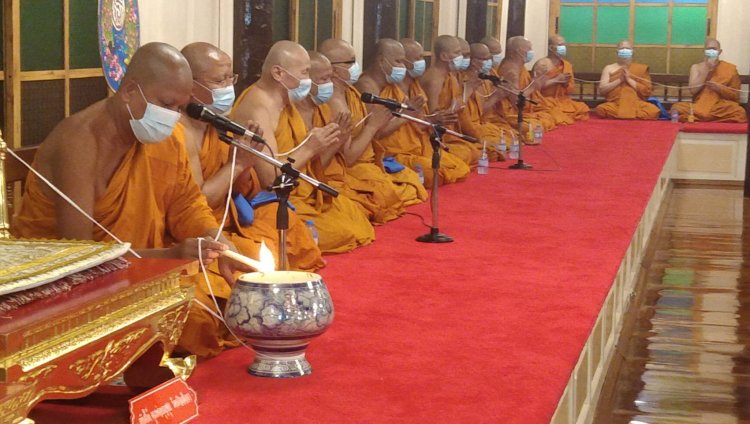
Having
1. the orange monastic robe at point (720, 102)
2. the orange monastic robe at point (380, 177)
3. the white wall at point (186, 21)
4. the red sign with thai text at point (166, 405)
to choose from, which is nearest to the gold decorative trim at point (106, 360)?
the red sign with thai text at point (166, 405)

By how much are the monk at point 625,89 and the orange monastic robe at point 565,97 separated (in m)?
0.28

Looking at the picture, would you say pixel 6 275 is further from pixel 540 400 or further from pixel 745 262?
pixel 745 262

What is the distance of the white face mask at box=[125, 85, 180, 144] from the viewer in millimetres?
3104

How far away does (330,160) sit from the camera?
566 cm

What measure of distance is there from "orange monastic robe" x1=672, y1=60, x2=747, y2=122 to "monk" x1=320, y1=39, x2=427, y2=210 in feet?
21.8

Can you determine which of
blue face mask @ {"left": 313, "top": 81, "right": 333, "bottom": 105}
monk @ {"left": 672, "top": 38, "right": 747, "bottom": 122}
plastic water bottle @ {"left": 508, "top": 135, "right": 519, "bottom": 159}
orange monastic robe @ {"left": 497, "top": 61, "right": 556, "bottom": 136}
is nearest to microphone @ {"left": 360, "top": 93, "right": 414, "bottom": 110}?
blue face mask @ {"left": 313, "top": 81, "right": 333, "bottom": 105}

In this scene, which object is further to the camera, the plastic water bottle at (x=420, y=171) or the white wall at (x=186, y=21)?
the plastic water bottle at (x=420, y=171)

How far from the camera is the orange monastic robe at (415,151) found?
7.21 meters

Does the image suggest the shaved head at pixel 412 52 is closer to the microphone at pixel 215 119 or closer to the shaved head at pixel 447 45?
the shaved head at pixel 447 45

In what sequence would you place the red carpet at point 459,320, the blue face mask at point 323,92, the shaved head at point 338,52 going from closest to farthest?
the red carpet at point 459,320, the blue face mask at point 323,92, the shaved head at point 338,52

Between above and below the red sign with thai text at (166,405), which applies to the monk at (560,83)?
above

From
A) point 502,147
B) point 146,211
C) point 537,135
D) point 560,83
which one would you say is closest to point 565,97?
point 560,83

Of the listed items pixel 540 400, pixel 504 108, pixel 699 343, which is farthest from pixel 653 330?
pixel 504 108

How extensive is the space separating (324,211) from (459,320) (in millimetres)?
1505
